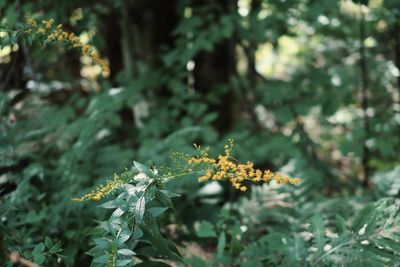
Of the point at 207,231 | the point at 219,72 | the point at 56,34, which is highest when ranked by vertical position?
the point at 56,34

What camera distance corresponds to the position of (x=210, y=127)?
9.80ft

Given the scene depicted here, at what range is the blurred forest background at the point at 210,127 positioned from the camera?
6.47 feet

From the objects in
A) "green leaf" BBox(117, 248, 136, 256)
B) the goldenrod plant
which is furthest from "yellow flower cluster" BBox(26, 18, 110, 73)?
"green leaf" BBox(117, 248, 136, 256)

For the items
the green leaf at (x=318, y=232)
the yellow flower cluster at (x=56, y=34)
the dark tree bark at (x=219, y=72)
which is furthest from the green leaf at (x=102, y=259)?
the dark tree bark at (x=219, y=72)

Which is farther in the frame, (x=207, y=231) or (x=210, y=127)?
(x=210, y=127)

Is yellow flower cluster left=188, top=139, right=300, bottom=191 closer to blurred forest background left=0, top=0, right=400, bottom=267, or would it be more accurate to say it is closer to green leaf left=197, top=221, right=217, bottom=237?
blurred forest background left=0, top=0, right=400, bottom=267

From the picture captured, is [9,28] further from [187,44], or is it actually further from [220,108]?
[220,108]

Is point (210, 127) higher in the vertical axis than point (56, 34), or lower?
lower

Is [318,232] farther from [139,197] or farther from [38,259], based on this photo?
[38,259]

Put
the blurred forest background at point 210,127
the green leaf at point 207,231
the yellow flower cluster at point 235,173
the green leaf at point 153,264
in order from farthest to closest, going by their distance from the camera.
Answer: the green leaf at point 207,231, the blurred forest background at point 210,127, the green leaf at point 153,264, the yellow flower cluster at point 235,173

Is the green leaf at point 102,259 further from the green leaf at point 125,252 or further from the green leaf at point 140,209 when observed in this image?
the green leaf at point 140,209

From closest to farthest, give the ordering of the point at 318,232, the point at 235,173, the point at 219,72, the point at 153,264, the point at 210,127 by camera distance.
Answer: the point at 235,173, the point at 153,264, the point at 318,232, the point at 210,127, the point at 219,72

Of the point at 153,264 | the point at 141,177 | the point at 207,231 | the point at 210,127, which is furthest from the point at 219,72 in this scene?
the point at 141,177

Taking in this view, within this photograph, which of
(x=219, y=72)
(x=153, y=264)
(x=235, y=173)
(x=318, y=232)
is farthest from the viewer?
(x=219, y=72)
